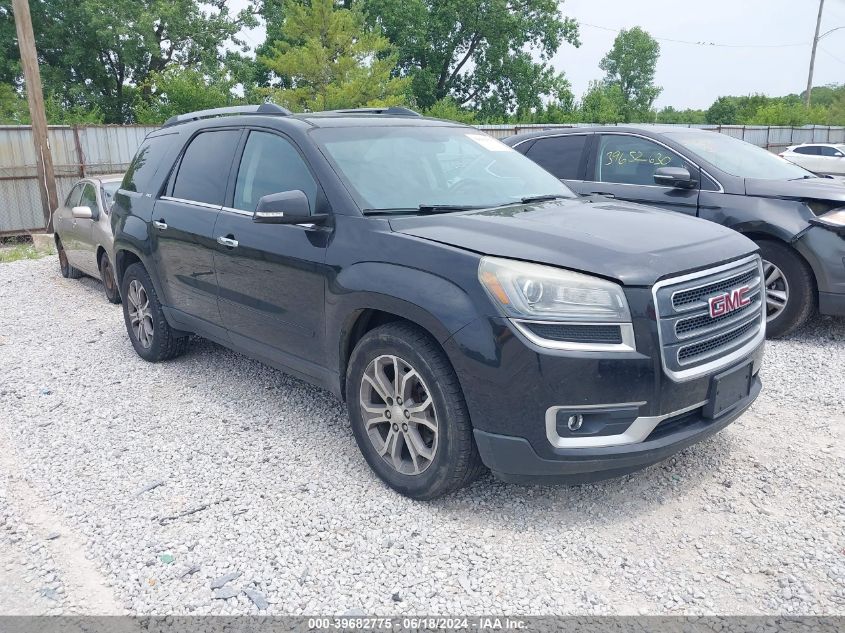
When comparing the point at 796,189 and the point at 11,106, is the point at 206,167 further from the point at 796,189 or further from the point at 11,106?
the point at 11,106

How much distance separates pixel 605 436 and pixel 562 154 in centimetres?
480

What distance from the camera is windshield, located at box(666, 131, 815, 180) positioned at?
20.3 ft

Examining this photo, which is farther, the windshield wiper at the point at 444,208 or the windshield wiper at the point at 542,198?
the windshield wiper at the point at 542,198

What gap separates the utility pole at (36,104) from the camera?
12.4 metres

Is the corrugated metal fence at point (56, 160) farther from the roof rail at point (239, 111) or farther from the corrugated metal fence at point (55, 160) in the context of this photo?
the roof rail at point (239, 111)

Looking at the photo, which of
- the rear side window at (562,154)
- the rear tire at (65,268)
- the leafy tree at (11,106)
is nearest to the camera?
the rear side window at (562,154)

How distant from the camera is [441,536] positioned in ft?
10.1

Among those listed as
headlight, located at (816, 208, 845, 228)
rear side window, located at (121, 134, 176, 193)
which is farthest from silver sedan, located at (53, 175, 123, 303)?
headlight, located at (816, 208, 845, 228)

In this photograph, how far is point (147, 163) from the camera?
555 cm

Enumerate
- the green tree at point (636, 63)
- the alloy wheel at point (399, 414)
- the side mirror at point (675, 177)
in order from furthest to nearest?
the green tree at point (636, 63)
the side mirror at point (675, 177)
the alloy wheel at point (399, 414)

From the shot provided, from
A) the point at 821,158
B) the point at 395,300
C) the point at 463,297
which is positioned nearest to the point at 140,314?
the point at 395,300

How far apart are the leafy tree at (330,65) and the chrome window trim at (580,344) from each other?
21.5 meters

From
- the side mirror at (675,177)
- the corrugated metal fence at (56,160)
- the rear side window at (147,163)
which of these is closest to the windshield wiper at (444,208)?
the rear side window at (147,163)

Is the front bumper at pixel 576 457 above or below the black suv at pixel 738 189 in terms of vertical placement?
below
